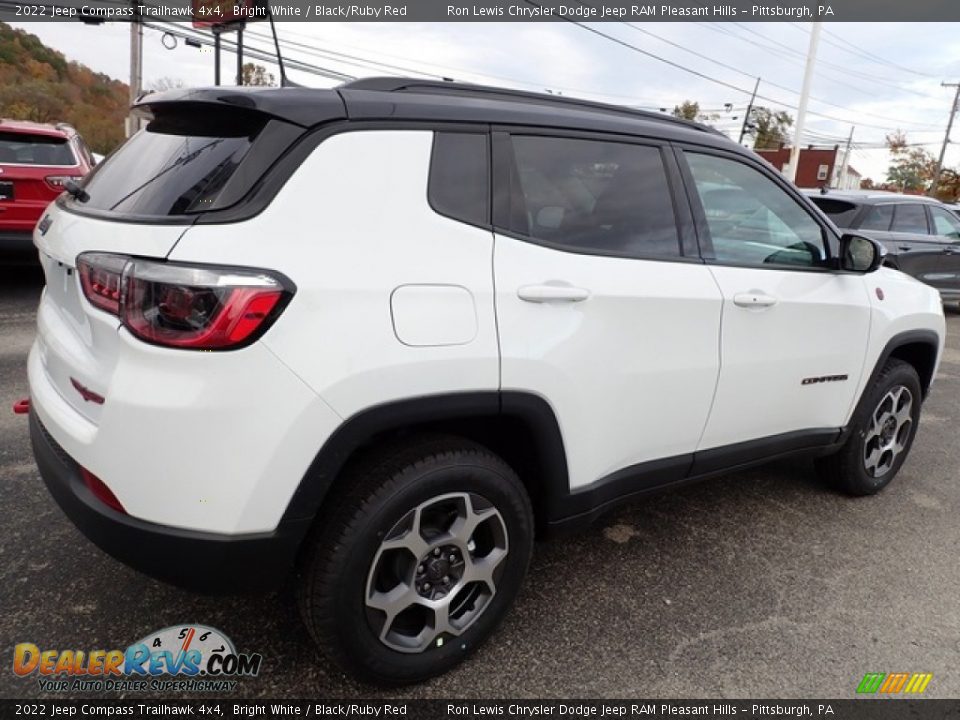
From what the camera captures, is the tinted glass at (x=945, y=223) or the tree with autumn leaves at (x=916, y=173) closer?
the tinted glass at (x=945, y=223)

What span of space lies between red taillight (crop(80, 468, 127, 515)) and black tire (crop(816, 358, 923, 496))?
319 cm

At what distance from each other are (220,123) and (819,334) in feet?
8.22

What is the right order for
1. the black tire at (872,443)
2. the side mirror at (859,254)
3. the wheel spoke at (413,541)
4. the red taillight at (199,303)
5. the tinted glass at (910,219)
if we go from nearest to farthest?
1. the red taillight at (199,303)
2. the wheel spoke at (413,541)
3. the side mirror at (859,254)
4. the black tire at (872,443)
5. the tinted glass at (910,219)

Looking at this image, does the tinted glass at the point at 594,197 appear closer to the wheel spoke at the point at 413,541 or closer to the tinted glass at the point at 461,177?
the tinted glass at the point at 461,177

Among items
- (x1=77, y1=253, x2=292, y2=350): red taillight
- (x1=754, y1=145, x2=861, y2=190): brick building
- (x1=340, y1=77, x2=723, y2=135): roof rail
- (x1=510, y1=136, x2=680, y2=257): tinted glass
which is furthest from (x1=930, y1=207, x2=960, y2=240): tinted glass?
(x1=754, y1=145, x2=861, y2=190): brick building

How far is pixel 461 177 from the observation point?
6.48 ft

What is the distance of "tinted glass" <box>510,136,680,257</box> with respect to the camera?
214 cm

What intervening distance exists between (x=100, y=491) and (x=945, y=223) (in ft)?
36.4

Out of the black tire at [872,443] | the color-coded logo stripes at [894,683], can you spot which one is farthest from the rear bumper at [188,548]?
the black tire at [872,443]

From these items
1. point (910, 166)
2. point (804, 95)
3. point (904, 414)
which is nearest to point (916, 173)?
point (910, 166)

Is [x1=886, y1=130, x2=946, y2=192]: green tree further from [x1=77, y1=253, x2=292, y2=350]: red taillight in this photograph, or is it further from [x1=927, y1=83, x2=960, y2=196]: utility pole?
[x1=77, y1=253, x2=292, y2=350]: red taillight

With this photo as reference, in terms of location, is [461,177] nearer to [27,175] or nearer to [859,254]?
[859,254]

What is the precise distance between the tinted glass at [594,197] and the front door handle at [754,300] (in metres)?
0.32

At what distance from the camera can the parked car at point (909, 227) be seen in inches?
323
